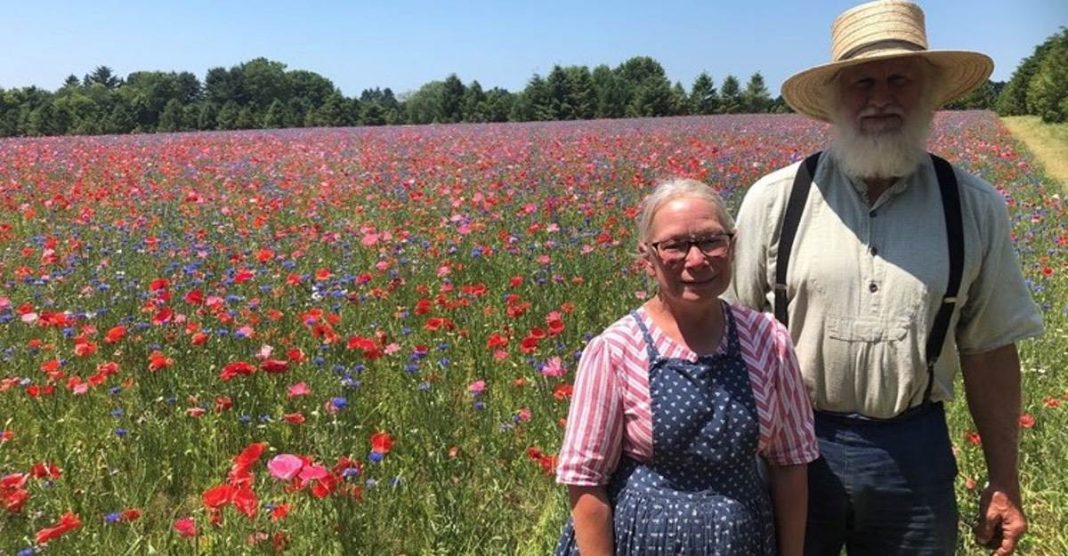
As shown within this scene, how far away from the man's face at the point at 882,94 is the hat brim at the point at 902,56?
0.03 metres

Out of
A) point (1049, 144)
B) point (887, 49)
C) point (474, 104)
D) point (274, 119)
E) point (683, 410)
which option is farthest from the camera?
point (474, 104)

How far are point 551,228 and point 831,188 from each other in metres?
3.26

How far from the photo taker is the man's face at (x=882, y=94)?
5.78 feet

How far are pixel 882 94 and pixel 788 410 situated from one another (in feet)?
2.42

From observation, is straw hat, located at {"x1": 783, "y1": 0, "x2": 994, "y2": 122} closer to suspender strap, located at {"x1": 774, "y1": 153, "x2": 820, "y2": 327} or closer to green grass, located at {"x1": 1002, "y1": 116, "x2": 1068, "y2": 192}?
suspender strap, located at {"x1": 774, "y1": 153, "x2": 820, "y2": 327}

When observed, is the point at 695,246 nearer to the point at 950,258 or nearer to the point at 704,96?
the point at 950,258

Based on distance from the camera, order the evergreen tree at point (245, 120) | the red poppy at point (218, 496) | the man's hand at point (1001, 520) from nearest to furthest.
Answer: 1. the man's hand at point (1001, 520)
2. the red poppy at point (218, 496)
3. the evergreen tree at point (245, 120)

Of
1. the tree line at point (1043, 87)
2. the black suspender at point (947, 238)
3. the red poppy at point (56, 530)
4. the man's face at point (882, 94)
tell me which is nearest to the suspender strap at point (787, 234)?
the black suspender at point (947, 238)

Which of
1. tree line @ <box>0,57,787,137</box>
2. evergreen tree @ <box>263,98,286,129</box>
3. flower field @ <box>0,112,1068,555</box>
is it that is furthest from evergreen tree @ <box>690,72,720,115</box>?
flower field @ <box>0,112,1068,555</box>

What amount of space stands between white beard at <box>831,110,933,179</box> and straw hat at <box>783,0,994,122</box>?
0.45 feet

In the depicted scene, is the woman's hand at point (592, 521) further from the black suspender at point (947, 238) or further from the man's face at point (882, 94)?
the man's face at point (882, 94)

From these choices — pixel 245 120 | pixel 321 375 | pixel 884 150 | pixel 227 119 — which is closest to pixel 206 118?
pixel 227 119

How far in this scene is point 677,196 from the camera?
1.51 m

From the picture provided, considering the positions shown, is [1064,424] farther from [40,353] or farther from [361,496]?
[40,353]
